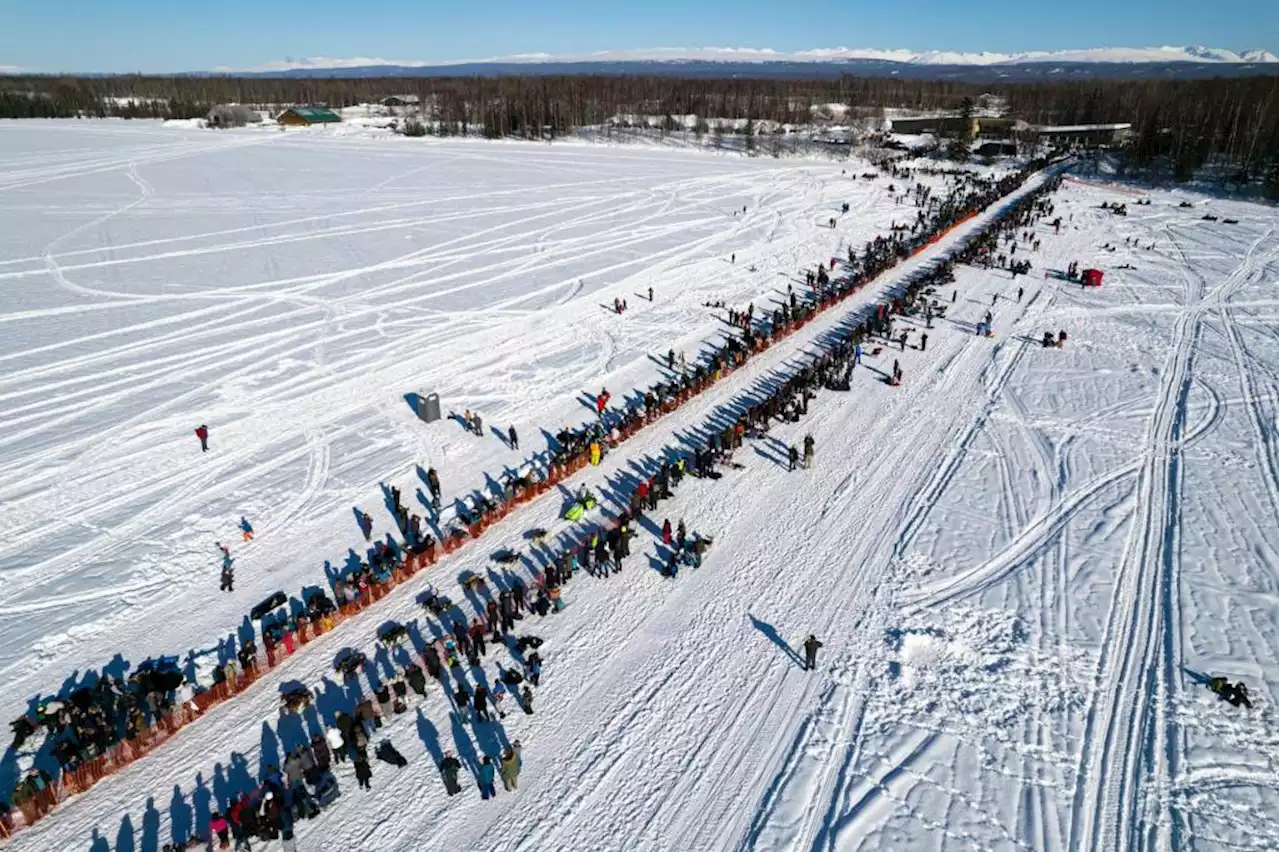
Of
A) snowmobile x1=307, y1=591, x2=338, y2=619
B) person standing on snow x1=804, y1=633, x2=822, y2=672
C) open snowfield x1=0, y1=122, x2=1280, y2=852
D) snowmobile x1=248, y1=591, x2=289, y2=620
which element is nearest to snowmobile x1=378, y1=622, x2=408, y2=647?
open snowfield x1=0, y1=122, x2=1280, y2=852

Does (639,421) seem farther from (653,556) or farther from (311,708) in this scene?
(311,708)

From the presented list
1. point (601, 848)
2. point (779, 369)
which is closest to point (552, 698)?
point (601, 848)

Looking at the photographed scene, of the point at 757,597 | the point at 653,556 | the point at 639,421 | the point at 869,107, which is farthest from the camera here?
the point at 869,107

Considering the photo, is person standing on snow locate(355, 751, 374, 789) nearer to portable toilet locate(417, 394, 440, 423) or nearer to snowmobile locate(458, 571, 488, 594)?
snowmobile locate(458, 571, 488, 594)

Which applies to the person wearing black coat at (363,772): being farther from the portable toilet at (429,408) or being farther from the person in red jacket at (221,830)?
the portable toilet at (429,408)

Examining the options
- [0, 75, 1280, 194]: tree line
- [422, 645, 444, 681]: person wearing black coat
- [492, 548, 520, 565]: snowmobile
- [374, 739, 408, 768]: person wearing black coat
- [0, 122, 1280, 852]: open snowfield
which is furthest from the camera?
[0, 75, 1280, 194]: tree line

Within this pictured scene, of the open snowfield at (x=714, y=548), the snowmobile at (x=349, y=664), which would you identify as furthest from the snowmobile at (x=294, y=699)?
the snowmobile at (x=349, y=664)
